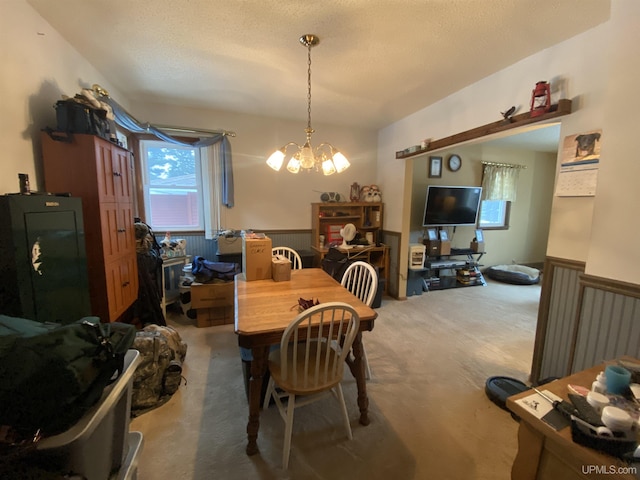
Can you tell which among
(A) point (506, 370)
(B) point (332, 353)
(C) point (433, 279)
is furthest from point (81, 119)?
(C) point (433, 279)

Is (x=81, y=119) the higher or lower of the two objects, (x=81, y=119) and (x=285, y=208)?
the higher

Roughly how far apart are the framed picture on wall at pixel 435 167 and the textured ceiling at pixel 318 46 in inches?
66.6

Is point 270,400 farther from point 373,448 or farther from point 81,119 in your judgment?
point 81,119

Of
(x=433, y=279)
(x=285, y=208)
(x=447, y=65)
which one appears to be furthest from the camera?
(x=433, y=279)

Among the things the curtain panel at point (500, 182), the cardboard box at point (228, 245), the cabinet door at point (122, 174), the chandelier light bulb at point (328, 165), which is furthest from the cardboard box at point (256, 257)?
the curtain panel at point (500, 182)

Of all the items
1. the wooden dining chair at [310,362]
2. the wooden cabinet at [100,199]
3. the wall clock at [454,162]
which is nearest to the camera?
the wooden dining chair at [310,362]

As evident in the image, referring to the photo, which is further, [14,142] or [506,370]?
[506,370]

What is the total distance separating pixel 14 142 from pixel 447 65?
3.14 metres

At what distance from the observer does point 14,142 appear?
160cm

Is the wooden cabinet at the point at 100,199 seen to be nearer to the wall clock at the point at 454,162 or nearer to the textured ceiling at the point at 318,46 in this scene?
the textured ceiling at the point at 318,46

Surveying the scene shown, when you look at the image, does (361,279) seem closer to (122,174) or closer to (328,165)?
(328,165)

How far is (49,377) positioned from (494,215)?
6.37 meters

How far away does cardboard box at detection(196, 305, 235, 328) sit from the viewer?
9.96 feet

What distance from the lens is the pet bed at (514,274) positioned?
4762mm
